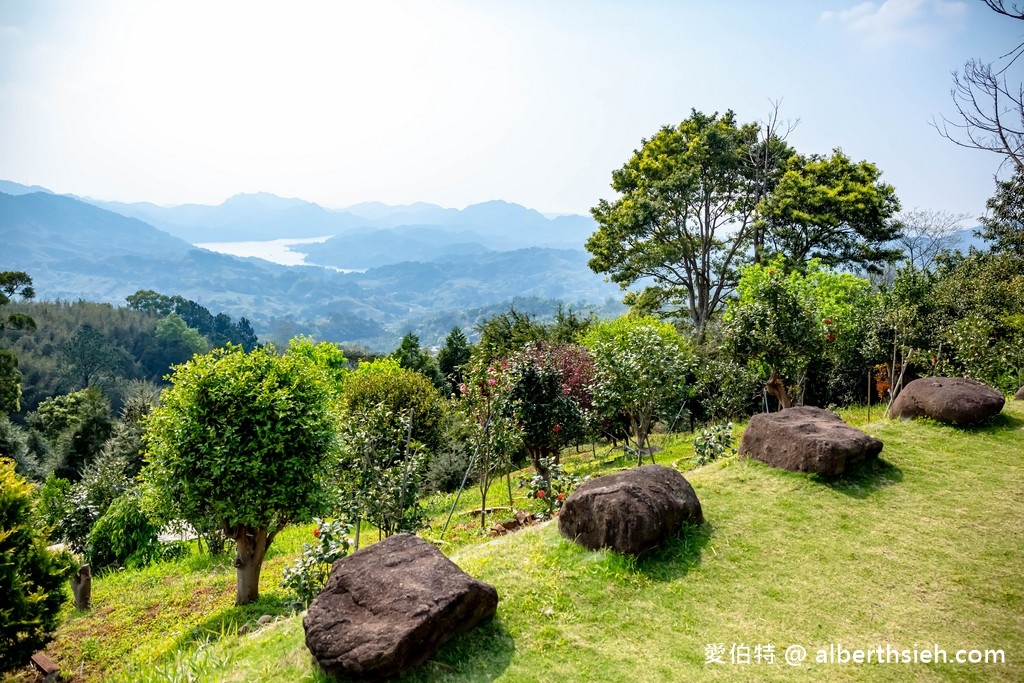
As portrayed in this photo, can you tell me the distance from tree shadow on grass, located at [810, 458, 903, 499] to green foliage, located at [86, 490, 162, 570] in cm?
Answer: 1650

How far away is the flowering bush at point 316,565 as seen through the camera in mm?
7777

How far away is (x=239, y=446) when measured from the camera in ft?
32.2

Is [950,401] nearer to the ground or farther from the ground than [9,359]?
farther from the ground

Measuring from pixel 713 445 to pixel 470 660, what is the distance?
8.04 m

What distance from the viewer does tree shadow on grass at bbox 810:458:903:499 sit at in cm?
913

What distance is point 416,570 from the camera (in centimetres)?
630

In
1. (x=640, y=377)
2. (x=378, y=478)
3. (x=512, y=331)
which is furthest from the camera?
(x=512, y=331)

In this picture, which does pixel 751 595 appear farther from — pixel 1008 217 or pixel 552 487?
pixel 1008 217

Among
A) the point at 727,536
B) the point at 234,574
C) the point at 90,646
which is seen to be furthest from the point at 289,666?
the point at 234,574

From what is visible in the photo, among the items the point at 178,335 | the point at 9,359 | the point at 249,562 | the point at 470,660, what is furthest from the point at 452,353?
the point at 178,335

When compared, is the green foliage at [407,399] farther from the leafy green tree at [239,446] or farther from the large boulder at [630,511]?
the large boulder at [630,511]

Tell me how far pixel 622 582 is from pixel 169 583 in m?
11.6

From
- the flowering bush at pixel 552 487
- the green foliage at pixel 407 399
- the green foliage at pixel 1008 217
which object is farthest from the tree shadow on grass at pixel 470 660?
the green foliage at pixel 1008 217

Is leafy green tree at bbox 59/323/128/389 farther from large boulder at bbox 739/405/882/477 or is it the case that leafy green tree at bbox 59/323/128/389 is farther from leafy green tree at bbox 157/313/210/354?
large boulder at bbox 739/405/882/477
